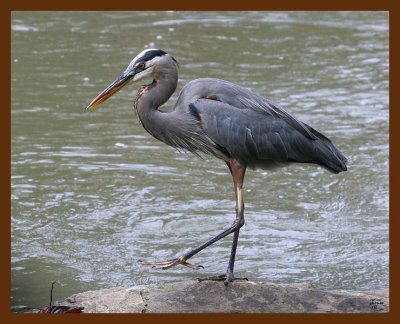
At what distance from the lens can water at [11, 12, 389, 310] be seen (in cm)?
923

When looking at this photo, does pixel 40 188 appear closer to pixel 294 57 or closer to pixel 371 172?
pixel 371 172

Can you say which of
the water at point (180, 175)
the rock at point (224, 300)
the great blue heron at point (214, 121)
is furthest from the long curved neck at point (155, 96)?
the water at point (180, 175)

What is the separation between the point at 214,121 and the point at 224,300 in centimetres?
144

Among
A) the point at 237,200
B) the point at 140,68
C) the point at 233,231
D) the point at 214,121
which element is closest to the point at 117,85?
the point at 140,68

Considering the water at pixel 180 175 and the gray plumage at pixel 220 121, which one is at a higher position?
the gray plumage at pixel 220 121

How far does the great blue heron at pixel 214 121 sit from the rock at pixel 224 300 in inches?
6.6

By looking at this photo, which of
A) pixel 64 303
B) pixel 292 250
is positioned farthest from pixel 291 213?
pixel 64 303

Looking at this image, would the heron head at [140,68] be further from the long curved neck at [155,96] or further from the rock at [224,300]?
the rock at [224,300]

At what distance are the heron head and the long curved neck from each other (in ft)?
0.20

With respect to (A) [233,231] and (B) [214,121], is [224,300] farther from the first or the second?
(B) [214,121]

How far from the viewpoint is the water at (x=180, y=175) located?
923 centimetres

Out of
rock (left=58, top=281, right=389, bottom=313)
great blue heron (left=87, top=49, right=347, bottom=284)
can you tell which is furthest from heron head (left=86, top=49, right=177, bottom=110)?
rock (left=58, top=281, right=389, bottom=313)

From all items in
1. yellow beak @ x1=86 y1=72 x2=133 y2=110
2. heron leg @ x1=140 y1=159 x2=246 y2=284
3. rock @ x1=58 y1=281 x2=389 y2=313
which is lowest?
rock @ x1=58 y1=281 x2=389 y2=313

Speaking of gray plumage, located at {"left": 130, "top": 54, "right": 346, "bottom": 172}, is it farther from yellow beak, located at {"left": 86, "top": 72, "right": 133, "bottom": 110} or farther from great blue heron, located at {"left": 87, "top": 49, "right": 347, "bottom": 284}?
yellow beak, located at {"left": 86, "top": 72, "right": 133, "bottom": 110}
